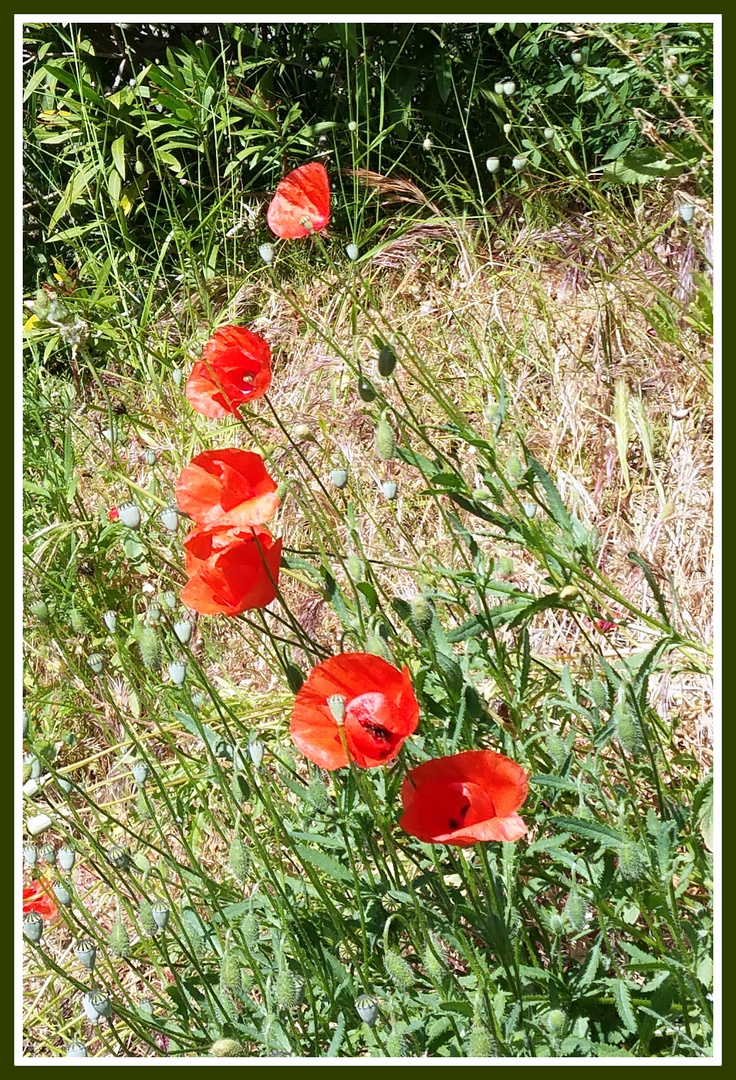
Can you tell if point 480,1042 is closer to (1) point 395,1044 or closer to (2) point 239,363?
(1) point 395,1044

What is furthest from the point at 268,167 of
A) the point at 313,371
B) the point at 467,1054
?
the point at 467,1054

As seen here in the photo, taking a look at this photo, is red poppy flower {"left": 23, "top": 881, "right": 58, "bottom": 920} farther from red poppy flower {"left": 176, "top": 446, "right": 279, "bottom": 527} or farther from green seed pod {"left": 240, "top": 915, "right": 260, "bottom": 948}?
red poppy flower {"left": 176, "top": 446, "right": 279, "bottom": 527}

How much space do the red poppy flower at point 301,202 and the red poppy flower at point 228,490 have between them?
647 millimetres

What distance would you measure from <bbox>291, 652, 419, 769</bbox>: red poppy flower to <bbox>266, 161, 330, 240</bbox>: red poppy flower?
97 cm

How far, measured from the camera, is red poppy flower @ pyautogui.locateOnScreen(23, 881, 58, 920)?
1.59m

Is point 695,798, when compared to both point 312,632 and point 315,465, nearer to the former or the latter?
point 312,632

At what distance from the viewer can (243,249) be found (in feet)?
10.0

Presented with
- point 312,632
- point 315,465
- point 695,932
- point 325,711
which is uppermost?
point 325,711

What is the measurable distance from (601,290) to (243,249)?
1150 mm

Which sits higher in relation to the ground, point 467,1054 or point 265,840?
point 467,1054

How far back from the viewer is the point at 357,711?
1.03 metres

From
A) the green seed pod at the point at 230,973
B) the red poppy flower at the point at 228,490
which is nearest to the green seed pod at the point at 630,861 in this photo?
the green seed pod at the point at 230,973

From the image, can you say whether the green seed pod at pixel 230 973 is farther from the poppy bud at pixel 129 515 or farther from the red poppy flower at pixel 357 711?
the poppy bud at pixel 129 515

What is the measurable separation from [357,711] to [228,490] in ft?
1.19
